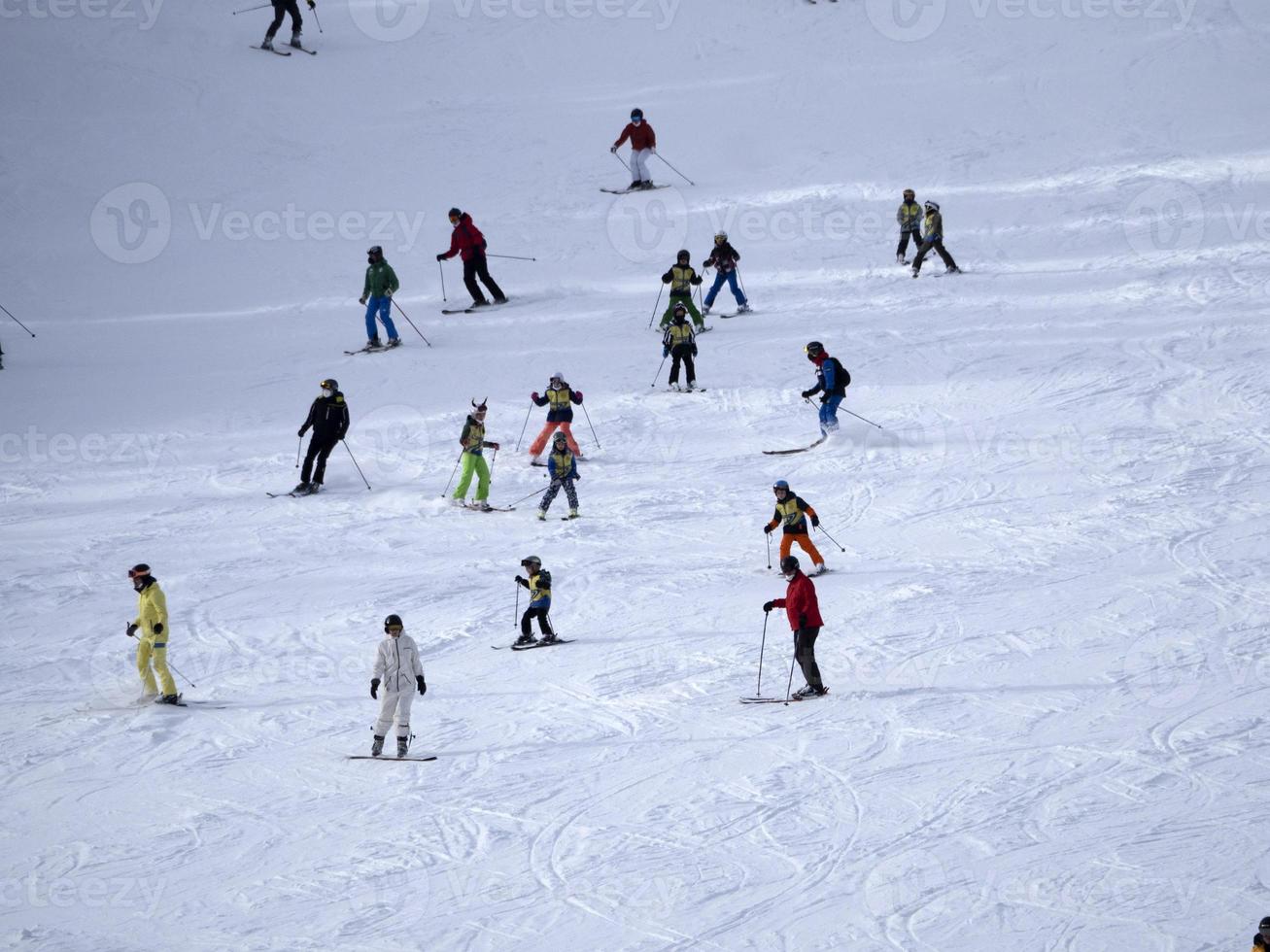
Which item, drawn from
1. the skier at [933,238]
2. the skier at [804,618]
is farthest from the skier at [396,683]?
the skier at [933,238]

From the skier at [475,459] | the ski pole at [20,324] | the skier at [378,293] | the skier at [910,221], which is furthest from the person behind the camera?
the ski pole at [20,324]

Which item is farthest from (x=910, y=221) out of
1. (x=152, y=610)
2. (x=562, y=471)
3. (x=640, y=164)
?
(x=152, y=610)

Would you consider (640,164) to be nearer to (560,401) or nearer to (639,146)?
(639,146)

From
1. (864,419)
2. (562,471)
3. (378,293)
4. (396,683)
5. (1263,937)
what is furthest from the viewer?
(378,293)

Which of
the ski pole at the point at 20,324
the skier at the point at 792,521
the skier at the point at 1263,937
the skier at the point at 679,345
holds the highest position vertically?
the ski pole at the point at 20,324

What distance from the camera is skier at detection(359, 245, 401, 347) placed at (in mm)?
18969

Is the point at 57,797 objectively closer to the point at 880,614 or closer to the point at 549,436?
the point at 880,614

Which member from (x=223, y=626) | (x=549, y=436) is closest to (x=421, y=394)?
(x=549, y=436)

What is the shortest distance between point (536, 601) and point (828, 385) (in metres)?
5.49

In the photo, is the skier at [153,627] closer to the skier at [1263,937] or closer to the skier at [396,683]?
the skier at [396,683]

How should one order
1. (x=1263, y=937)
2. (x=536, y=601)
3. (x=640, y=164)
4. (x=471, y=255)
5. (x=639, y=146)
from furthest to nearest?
(x=640, y=164)
(x=639, y=146)
(x=471, y=255)
(x=536, y=601)
(x=1263, y=937)

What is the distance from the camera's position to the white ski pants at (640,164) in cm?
2341

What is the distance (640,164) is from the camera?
23.6 m

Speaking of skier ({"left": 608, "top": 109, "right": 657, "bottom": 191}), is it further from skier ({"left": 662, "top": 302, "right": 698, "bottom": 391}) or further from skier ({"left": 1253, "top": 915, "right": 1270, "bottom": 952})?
skier ({"left": 1253, "top": 915, "right": 1270, "bottom": 952})
